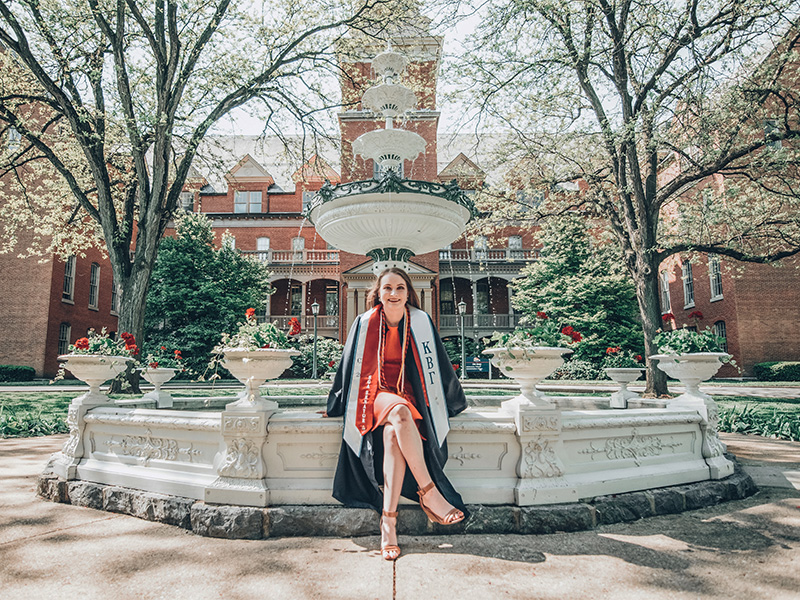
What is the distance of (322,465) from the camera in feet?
13.1

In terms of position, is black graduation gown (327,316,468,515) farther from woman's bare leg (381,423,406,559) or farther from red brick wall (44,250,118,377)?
red brick wall (44,250,118,377)

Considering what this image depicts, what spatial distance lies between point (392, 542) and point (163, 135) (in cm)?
1132

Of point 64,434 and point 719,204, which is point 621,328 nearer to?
point 719,204

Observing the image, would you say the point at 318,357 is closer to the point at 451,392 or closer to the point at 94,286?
the point at 94,286

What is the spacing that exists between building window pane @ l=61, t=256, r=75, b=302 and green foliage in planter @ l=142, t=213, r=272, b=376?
4.78 meters

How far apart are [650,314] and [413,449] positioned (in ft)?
34.4

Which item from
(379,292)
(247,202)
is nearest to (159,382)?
(379,292)

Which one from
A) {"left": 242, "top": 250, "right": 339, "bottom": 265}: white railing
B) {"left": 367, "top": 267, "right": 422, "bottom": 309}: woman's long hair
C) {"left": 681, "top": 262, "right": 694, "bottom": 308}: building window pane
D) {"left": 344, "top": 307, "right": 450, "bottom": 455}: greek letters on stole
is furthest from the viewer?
{"left": 242, "top": 250, "right": 339, "bottom": 265}: white railing

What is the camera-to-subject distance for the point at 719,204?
14.6 metres

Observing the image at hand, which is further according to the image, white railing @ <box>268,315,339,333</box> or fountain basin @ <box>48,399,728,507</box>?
white railing @ <box>268,315,339,333</box>

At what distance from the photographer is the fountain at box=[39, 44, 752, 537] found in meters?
3.84

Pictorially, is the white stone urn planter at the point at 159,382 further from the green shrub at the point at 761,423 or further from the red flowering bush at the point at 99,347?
the green shrub at the point at 761,423

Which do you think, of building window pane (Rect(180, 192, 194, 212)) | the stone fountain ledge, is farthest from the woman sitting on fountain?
building window pane (Rect(180, 192, 194, 212))

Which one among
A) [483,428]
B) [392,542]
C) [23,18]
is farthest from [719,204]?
[23,18]
